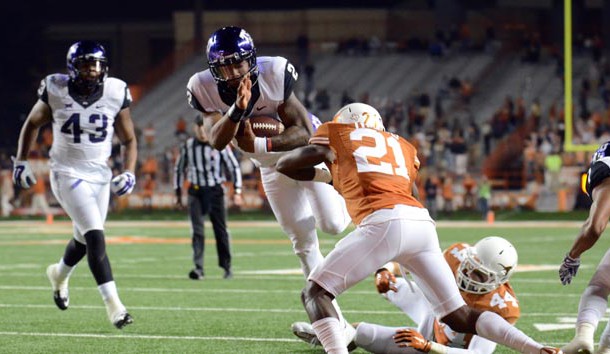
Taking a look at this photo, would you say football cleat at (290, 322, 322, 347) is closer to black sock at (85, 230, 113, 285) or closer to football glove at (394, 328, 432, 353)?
football glove at (394, 328, 432, 353)

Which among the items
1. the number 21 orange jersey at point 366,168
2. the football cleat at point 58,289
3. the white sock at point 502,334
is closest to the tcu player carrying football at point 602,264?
the white sock at point 502,334

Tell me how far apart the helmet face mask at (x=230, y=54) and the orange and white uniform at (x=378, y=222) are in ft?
3.13

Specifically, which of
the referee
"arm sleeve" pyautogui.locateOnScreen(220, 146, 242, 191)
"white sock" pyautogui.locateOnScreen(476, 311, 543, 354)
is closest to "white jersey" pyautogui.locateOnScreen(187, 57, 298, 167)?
"white sock" pyautogui.locateOnScreen(476, 311, 543, 354)

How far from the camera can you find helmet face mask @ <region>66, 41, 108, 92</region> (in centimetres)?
851

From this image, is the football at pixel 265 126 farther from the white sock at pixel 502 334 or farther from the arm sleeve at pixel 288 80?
the white sock at pixel 502 334

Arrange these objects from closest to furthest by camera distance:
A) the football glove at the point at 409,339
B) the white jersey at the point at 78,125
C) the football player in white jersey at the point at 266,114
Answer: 1. the football glove at the point at 409,339
2. the football player in white jersey at the point at 266,114
3. the white jersey at the point at 78,125

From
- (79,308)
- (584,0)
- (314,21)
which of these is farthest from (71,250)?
(314,21)

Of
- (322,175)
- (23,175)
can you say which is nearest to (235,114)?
(322,175)

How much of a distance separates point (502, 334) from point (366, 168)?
931 millimetres

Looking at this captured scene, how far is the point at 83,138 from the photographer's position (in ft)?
28.6

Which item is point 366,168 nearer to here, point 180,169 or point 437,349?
point 437,349

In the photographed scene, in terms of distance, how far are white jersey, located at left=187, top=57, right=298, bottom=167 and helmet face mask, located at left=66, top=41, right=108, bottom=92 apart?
139 centimetres

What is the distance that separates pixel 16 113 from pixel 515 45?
1367 cm

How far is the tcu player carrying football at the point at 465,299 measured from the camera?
6.45m
